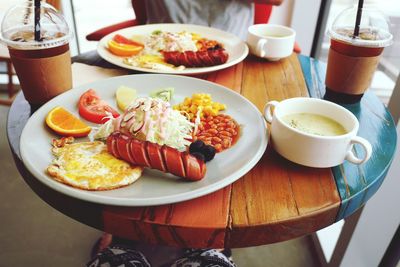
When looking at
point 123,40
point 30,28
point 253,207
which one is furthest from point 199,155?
point 123,40

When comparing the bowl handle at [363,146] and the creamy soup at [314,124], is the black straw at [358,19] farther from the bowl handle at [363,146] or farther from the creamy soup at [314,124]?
the bowl handle at [363,146]

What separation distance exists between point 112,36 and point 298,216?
1289mm

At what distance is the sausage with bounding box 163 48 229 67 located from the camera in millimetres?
1499

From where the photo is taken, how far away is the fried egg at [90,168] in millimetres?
825

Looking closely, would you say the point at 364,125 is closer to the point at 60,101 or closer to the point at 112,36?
the point at 60,101

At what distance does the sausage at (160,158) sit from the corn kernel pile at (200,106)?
0.31 meters

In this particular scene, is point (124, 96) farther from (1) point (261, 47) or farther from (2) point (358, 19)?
(2) point (358, 19)

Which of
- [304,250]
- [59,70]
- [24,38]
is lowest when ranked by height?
[304,250]

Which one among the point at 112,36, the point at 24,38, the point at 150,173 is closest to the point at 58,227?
the point at 112,36

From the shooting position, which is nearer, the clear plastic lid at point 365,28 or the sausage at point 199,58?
the clear plastic lid at point 365,28

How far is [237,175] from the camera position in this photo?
851 mm

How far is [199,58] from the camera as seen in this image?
1.50 m

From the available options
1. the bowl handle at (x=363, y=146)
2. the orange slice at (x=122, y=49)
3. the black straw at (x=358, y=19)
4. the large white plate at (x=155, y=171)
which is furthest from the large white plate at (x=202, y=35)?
the bowl handle at (x=363, y=146)

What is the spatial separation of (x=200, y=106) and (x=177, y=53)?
47 cm
